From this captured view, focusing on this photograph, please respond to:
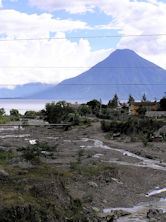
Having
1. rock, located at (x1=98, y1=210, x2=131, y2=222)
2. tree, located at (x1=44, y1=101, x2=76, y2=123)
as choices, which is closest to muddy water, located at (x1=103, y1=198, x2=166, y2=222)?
rock, located at (x1=98, y1=210, x2=131, y2=222)

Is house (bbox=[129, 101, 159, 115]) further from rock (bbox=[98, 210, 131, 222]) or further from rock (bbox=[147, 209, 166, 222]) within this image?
rock (bbox=[98, 210, 131, 222])

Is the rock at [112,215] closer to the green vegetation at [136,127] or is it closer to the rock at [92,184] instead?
the rock at [92,184]

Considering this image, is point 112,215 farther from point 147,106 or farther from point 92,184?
point 147,106

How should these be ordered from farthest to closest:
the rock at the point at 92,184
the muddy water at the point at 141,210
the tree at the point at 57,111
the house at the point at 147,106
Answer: the house at the point at 147,106
the tree at the point at 57,111
the rock at the point at 92,184
the muddy water at the point at 141,210

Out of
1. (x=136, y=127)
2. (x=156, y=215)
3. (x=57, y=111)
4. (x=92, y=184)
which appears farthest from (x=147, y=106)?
(x=156, y=215)

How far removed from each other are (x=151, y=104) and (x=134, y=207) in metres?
104

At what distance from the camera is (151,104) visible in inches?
4734

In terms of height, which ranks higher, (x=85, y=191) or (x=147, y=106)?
(x=147, y=106)

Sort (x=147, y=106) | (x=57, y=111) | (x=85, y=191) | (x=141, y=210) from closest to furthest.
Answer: (x=141, y=210)
(x=85, y=191)
(x=57, y=111)
(x=147, y=106)

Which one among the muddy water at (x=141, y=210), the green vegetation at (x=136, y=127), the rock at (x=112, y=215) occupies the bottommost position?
the muddy water at (x=141, y=210)

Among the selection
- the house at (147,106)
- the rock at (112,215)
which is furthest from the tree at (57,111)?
the rock at (112,215)

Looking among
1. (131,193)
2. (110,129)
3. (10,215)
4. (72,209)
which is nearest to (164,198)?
(131,193)

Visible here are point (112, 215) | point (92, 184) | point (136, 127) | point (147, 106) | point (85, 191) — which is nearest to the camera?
point (112, 215)

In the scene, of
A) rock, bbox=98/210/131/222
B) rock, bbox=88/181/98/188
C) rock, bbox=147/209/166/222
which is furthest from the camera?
rock, bbox=88/181/98/188
